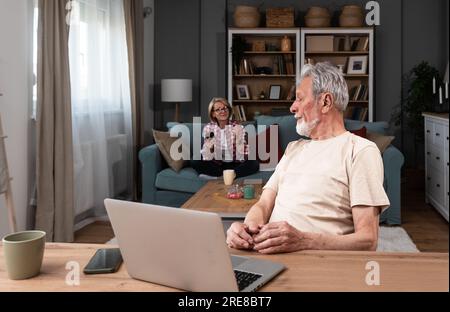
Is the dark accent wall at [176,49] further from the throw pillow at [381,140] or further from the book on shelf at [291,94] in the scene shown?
the throw pillow at [381,140]

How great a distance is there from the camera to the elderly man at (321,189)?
1.22 m

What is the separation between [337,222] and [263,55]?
491cm

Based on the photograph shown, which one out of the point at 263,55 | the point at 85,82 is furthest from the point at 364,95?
the point at 85,82

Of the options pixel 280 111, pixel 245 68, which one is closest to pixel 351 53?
pixel 280 111

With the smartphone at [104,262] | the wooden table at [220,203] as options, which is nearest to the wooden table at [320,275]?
the smartphone at [104,262]

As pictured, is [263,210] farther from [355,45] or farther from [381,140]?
[355,45]

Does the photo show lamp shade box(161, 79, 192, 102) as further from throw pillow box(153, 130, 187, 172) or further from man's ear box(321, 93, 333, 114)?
man's ear box(321, 93, 333, 114)

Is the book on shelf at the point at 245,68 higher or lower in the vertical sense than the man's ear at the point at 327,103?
higher

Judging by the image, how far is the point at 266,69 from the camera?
237 inches

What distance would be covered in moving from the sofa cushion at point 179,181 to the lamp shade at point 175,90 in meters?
1.56

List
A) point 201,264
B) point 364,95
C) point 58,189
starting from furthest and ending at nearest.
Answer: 1. point 364,95
2. point 58,189
3. point 201,264

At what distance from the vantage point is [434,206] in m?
4.67

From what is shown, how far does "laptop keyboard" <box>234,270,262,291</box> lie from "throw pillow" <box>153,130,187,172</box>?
3.41m

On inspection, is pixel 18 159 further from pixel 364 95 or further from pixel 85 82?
pixel 364 95
